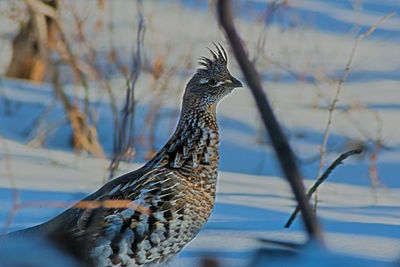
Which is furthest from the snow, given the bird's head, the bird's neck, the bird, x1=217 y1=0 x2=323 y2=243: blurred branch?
x1=217 y1=0 x2=323 y2=243: blurred branch

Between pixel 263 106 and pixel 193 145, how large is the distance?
85.6 inches

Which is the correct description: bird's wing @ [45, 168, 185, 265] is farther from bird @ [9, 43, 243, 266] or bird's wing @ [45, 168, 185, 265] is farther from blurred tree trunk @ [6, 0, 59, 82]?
blurred tree trunk @ [6, 0, 59, 82]

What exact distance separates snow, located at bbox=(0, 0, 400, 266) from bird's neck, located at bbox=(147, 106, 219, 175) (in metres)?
0.33

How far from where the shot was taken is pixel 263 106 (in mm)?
1057

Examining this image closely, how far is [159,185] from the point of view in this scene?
2.98 m

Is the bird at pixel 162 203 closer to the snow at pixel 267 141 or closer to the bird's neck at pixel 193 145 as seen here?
the bird's neck at pixel 193 145

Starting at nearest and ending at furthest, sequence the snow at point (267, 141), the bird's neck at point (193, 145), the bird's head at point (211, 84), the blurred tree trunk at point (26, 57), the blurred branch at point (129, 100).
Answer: the blurred branch at point (129, 100) → the bird's neck at point (193, 145) → the bird's head at point (211, 84) → the snow at point (267, 141) → the blurred tree trunk at point (26, 57)

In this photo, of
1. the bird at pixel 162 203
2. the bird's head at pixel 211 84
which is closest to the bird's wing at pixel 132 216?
the bird at pixel 162 203

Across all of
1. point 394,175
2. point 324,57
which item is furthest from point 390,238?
point 324,57

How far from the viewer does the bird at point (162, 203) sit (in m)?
2.80

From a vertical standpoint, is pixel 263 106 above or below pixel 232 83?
above

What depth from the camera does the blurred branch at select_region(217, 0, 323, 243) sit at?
1030 mm

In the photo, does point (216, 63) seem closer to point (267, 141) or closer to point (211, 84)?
point (211, 84)

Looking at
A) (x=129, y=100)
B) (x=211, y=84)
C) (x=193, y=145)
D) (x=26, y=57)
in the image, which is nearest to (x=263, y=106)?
(x=193, y=145)
